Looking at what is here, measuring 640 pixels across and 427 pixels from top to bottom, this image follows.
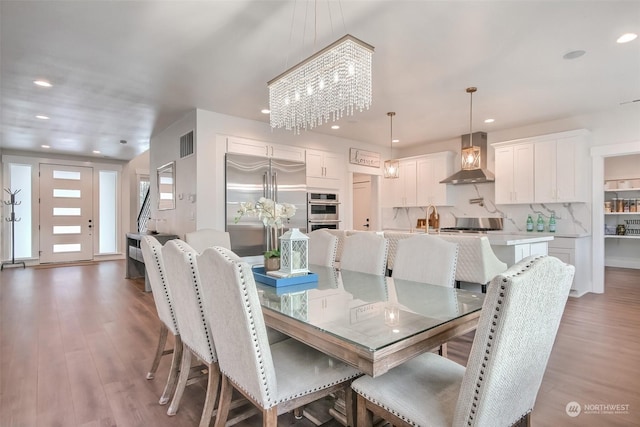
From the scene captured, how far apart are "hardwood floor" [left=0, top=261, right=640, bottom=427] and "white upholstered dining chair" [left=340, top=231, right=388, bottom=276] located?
0.96 meters

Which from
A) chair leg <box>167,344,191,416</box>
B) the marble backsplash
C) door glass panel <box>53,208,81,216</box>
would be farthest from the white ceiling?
door glass panel <box>53,208,81,216</box>

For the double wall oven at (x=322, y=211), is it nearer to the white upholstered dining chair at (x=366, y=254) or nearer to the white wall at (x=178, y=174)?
the white wall at (x=178, y=174)

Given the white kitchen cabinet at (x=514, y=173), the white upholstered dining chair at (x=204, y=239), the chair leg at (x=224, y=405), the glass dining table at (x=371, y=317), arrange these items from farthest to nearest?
the white kitchen cabinet at (x=514, y=173) < the white upholstered dining chair at (x=204, y=239) < the chair leg at (x=224, y=405) < the glass dining table at (x=371, y=317)

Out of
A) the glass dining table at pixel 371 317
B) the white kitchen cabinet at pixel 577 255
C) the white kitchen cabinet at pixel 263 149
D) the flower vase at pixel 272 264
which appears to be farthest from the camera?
the white kitchen cabinet at pixel 263 149

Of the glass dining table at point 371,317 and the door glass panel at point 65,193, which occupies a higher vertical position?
the door glass panel at point 65,193

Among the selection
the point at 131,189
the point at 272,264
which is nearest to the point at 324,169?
the point at 272,264

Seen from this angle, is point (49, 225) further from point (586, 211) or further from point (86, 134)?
point (586, 211)

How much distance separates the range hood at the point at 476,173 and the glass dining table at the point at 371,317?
11.6 feet

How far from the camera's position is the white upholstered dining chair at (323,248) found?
304cm

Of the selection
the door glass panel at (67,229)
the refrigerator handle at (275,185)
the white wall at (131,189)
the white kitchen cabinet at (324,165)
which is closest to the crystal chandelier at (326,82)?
the refrigerator handle at (275,185)

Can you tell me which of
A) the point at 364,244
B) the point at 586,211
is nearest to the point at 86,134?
the point at 364,244

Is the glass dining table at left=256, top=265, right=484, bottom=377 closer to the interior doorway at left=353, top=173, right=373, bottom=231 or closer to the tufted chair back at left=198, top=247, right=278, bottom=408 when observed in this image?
the tufted chair back at left=198, top=247, right=278, bottom=408

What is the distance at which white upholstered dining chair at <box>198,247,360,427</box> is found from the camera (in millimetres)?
1245

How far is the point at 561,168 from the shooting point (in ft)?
16.3
